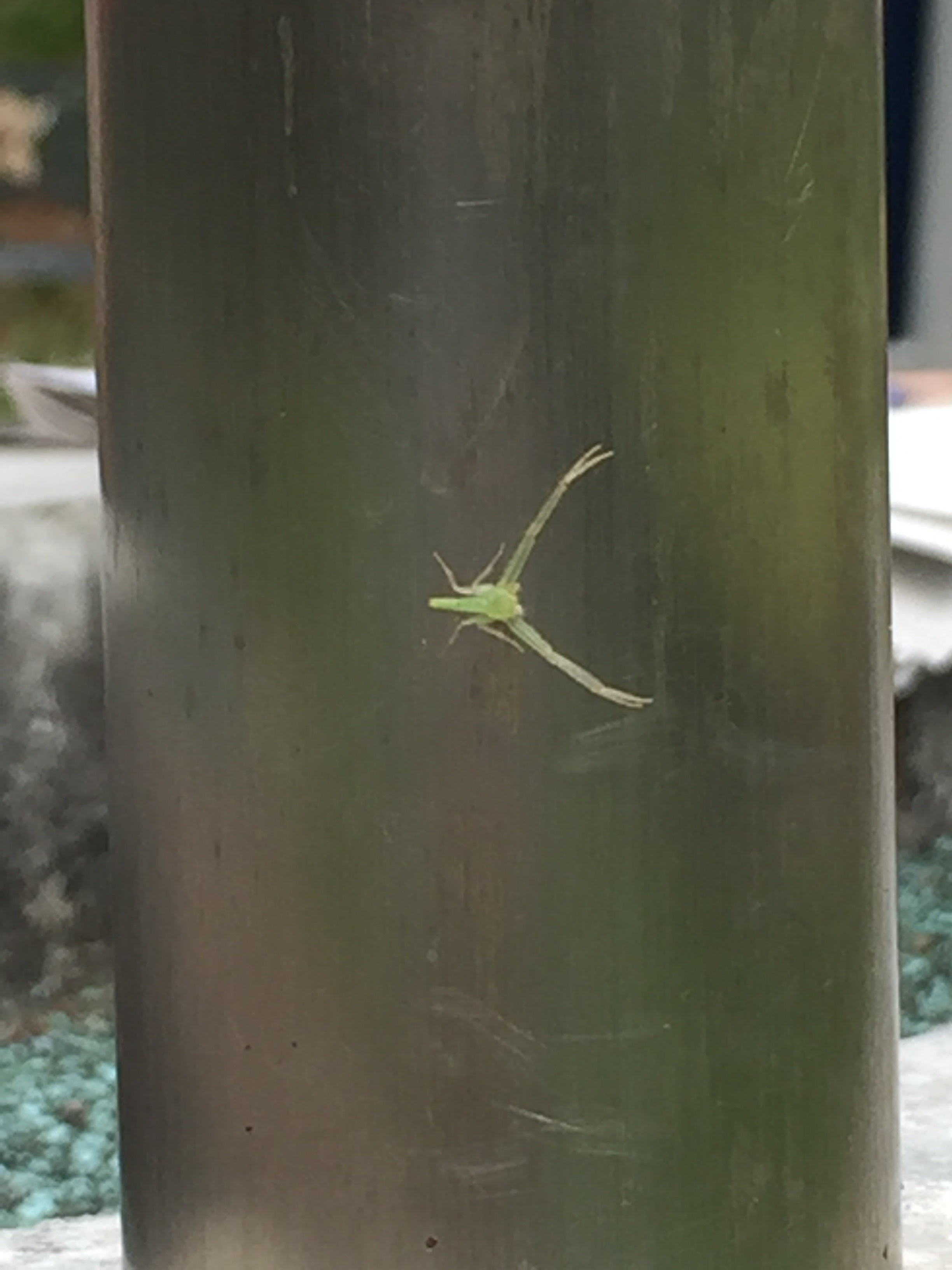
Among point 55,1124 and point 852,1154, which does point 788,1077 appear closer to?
point 852,1154

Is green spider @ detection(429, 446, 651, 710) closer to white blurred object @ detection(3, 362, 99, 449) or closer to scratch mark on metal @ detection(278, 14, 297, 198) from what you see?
scratch mark on metal @ detection(278, 14, 297, 198)

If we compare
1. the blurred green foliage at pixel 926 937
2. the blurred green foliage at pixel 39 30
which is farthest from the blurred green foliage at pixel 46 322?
the blurred green foliage at pixel 926 937

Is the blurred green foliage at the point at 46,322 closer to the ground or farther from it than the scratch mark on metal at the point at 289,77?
farther from it

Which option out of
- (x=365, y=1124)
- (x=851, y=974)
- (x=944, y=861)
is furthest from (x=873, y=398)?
(x=944, y=861)

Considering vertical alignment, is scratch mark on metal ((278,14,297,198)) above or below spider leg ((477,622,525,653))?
above

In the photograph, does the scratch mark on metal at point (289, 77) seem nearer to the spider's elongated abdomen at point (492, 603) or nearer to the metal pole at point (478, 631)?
the metal pole at point (478, 631)

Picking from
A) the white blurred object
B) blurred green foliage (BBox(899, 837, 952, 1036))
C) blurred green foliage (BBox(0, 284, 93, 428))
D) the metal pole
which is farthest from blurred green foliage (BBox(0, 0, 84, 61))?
the metal pole
